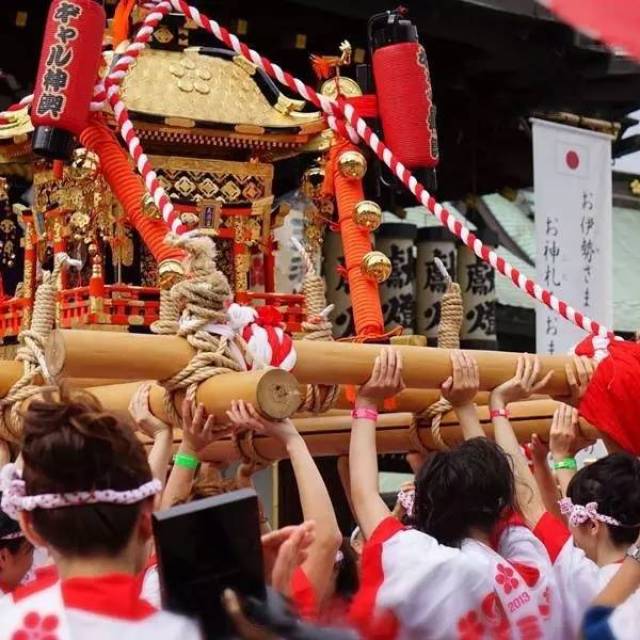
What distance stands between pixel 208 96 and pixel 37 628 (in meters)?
5.69

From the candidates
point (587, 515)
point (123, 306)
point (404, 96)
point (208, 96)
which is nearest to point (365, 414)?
point (587, 515)

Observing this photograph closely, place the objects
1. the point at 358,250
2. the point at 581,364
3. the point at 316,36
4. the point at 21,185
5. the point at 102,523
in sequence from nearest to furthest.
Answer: the point at 102,523 → the point at 581,364 → the point at 358,250 → the point at 21,185 → the point at 316,36

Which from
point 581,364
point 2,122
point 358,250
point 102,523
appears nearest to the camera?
point 102,523

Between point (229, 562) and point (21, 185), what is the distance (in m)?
6.85

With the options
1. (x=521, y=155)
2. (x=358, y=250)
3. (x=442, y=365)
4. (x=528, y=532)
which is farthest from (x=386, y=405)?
(x=521, y=155)

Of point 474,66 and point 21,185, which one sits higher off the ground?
point 474,66

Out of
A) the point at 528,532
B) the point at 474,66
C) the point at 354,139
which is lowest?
the point at 528,532

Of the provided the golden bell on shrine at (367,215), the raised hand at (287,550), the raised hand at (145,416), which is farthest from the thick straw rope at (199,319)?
the golden bell on shrine at (367,215)

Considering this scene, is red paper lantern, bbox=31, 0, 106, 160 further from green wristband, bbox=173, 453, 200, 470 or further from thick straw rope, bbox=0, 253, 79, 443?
→ green wristband, bbox=173, 453, 200, 470

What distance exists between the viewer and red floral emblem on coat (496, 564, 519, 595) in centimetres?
277

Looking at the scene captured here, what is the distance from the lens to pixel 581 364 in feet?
12.8

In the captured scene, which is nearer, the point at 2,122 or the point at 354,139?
the point at 354,139

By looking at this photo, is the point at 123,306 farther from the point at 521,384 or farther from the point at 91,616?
the point at 91,616

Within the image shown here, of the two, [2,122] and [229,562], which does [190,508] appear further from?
[2,122]
